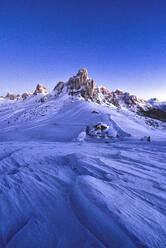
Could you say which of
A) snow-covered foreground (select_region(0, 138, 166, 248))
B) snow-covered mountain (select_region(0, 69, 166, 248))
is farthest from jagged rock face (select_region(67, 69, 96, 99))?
snow-covered foreground (select_region(0, 138, 166, 248))

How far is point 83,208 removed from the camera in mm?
1251

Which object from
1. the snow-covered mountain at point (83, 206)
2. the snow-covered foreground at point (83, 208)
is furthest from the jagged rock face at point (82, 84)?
the snow-covered foreground at point (83, 208)

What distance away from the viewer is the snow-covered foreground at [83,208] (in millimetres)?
994

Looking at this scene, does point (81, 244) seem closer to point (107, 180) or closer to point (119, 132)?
point (107, 180)

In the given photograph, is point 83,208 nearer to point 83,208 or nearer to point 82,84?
point 83,208

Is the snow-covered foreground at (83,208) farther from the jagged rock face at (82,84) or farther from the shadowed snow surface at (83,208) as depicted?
the jagged rock face at (82,84)

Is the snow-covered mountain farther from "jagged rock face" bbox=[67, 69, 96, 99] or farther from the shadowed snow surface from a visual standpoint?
"jagged rock face" bbox=[67, 69, 96, 99]

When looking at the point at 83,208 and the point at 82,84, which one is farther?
the point at 82,84

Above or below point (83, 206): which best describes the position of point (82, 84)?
above

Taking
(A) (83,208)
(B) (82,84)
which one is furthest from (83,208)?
(B) (82,84)

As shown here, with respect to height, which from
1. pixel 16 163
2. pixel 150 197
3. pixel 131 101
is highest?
pixel 131 101

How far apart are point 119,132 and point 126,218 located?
18.3ft

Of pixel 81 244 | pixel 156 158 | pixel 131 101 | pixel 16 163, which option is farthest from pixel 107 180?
pixel 131 101

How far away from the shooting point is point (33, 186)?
5.89 feet
